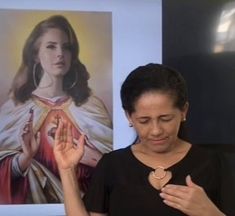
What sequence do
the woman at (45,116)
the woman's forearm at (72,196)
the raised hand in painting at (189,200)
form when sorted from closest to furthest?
the raised hand in painting at (189,200) → the woman's forearm at (72,196) → the woman at (45,116)

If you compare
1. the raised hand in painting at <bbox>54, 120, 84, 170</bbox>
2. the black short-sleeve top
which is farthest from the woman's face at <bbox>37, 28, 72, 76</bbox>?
the black short-sleeve top

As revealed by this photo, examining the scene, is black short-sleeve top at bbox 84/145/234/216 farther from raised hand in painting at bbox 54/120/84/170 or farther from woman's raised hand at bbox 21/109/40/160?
woman's raised hand at bbox 21/109/40/160

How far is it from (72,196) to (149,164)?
0.20m

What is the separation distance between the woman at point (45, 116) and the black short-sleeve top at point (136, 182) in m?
0.39

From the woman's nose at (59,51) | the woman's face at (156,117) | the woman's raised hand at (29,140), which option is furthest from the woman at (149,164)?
the woman's nose at (59,51)

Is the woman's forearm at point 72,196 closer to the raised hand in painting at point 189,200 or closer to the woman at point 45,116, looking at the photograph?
the raised hand in painting at point 189,200

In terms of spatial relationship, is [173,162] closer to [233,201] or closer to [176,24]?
[233,201]

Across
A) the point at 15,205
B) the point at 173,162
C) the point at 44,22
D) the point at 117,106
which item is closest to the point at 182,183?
the point at 173,162

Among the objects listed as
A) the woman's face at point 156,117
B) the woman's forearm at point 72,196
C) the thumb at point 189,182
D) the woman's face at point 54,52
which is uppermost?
the woman's face at point 54,52

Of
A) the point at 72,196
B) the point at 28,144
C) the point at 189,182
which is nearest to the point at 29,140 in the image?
the point at 28,144

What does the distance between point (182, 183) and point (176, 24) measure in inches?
27.6

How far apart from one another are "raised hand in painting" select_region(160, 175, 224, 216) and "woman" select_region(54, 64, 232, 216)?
0.9 inches

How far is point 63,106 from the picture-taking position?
1350 mm

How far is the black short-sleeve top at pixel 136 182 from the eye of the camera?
2.90 ft
